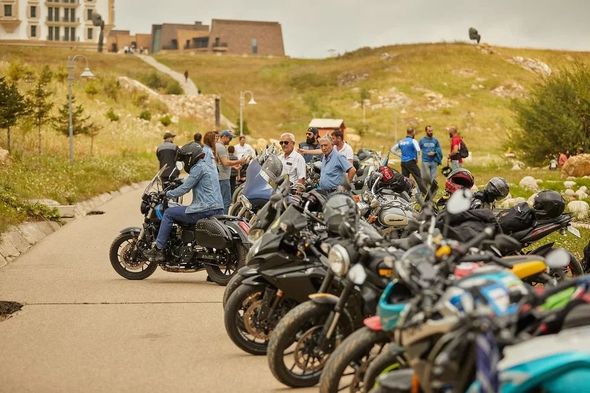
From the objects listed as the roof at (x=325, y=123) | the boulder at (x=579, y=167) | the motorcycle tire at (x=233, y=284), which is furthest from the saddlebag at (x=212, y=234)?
the roof at (x=325, y=123)

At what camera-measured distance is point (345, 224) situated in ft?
27.9

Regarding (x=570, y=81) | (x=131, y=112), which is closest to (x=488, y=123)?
(x=131, y=112)

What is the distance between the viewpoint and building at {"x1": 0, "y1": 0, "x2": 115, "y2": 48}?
14912cm

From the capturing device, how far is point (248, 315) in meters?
10.3

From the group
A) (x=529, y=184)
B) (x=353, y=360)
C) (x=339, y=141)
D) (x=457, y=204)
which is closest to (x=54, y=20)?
(x=529, y=184)

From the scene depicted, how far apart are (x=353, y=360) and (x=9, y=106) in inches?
1271

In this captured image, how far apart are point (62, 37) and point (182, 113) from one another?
65.1 meters

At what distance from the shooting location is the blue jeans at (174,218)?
15.0 m

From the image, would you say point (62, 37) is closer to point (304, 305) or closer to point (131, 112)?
point (131, 112)

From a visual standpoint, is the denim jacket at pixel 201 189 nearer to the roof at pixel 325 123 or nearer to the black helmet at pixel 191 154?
the black helmet at pixel 191 154

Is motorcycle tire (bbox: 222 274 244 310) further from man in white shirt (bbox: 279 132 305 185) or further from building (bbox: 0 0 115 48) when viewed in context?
building (bbox: 0 0 115 48)

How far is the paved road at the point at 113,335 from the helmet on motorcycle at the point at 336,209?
50.6 inches

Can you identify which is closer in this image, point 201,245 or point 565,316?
point 565,316

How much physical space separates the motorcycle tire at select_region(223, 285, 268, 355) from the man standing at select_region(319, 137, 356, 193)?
20.1 ft
